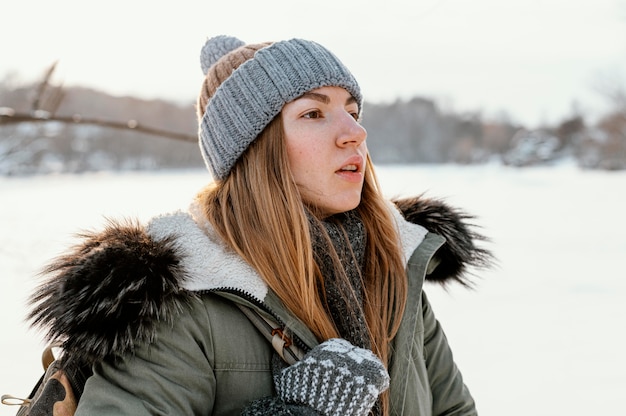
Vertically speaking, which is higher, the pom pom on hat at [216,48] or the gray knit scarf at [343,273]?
the pom pom on hat at [216,48]

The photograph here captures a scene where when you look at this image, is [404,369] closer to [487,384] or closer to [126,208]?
[487,384]

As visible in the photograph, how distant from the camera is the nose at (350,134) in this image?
1545 millimetres

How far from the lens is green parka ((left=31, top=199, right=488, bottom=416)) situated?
4.05 feet

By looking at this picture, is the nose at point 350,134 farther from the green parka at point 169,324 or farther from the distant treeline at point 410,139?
the distant treeline at point 410,139

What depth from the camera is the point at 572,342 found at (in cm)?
489

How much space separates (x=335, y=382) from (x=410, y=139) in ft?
68.5

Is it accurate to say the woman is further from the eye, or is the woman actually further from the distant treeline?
the distant treeline

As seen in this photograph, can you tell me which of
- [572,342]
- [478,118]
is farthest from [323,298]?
[478,118]

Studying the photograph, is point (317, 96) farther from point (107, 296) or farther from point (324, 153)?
point (107, 296)

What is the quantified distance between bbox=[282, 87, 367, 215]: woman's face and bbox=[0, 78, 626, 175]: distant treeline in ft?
29.1

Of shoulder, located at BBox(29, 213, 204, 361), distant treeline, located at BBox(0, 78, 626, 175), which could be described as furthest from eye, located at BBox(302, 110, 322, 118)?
distant treeline, located at BBox(0, 78, 626, 175)

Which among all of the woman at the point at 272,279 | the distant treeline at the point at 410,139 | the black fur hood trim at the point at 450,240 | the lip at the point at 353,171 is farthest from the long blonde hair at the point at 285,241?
the distant treeline at the point at 410,139

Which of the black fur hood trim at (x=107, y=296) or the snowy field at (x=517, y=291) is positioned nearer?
the black fur hood trim at (x=107, y=296)

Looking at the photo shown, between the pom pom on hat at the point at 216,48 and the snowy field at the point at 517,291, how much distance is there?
1.72 ft
